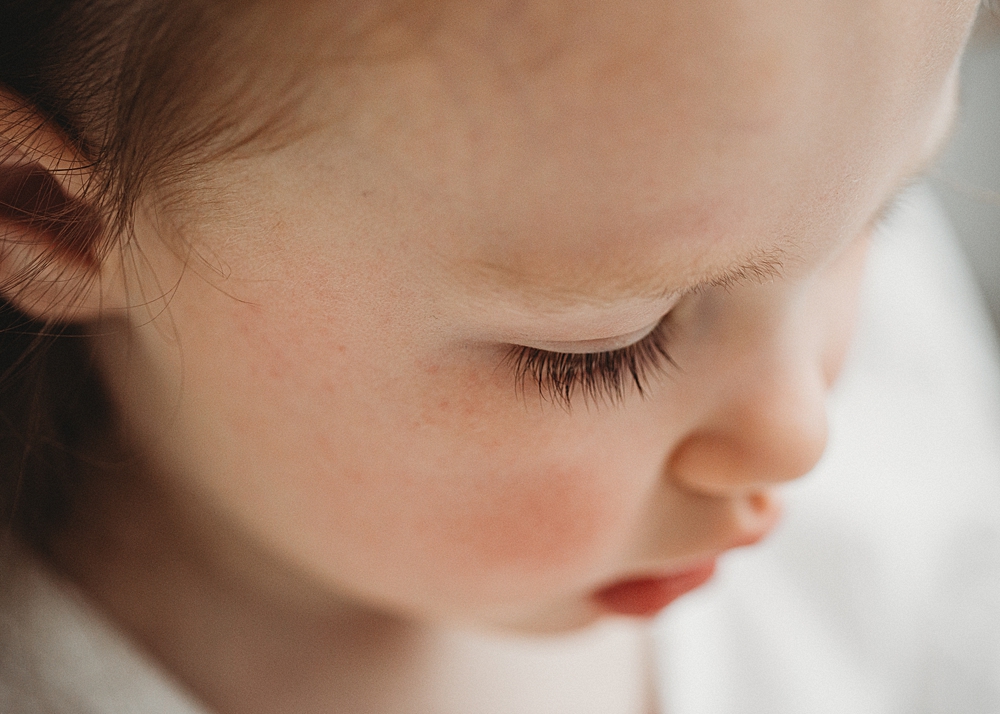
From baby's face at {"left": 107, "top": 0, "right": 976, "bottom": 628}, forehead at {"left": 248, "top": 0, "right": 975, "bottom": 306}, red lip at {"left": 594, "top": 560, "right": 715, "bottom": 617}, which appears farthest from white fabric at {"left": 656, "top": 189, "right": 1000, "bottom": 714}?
forehead at {"left": 248, "top": 0, "right": 975, "bottom": 306}

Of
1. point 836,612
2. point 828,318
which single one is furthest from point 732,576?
point 828,318

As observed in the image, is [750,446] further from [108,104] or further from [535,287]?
[108,104]

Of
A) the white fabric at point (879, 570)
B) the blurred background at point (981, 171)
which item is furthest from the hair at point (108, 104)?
the blurred background at point (981, 171)

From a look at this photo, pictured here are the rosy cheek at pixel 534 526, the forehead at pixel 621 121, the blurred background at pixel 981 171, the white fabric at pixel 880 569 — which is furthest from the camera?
the blurred background at pixel 981 171

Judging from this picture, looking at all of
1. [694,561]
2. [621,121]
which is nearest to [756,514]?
[694,561]

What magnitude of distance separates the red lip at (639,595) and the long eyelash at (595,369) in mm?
165

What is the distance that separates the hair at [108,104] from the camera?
0.32 meters

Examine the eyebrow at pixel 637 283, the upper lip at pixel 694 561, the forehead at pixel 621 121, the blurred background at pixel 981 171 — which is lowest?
the blurred background at pixel 981 171

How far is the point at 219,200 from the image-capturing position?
0.35 m

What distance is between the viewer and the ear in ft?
1.18

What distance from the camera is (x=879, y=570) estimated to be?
71cm

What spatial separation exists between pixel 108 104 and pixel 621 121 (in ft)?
0.55

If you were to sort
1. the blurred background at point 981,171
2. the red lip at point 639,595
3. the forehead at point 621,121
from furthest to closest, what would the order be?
1. the blurred background at point 981,171
2. the red lip at point 639,595
3. the forehead at point 621,121

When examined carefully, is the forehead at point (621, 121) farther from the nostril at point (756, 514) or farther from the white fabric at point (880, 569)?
the white fabric at point (880, 569)
